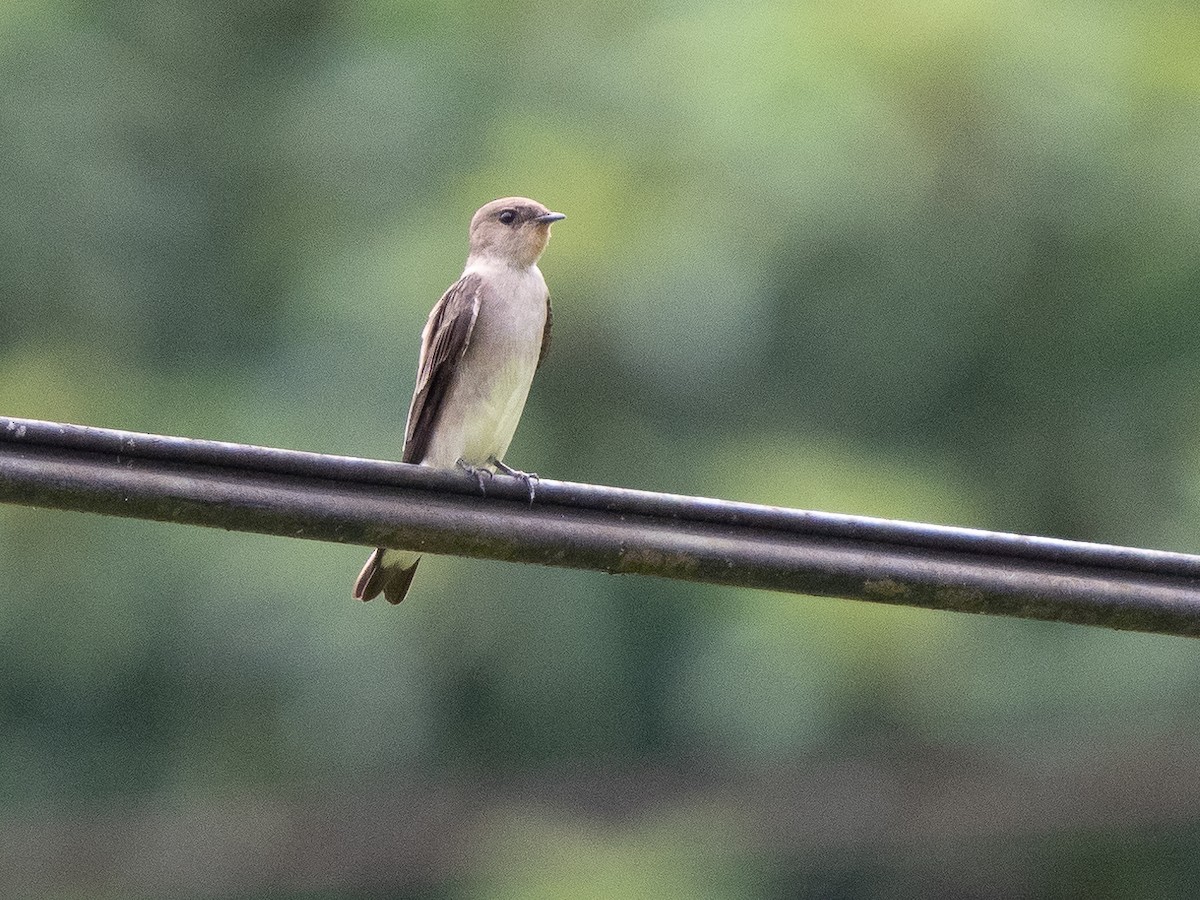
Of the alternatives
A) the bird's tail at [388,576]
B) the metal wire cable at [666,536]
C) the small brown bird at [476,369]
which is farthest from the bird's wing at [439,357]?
the metal wire cable at [666,536]

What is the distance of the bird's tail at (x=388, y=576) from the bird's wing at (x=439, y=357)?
583 millimetres

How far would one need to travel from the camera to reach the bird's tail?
591 centimetres

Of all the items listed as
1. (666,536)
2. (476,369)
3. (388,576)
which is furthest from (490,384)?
(666,536)

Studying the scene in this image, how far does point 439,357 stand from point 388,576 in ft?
2.59

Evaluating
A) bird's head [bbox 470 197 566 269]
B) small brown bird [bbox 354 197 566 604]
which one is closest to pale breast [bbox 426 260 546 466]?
small brown bird [bbox 354 197 566 604]

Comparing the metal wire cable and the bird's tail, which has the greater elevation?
the metal wire cable

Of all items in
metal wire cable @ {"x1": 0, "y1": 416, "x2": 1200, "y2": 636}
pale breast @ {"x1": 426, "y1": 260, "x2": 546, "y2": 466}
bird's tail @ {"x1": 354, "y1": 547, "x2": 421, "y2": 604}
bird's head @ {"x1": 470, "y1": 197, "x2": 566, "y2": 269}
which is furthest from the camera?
bird's head @ {"x1": 470, "y1": 197, "x2": 566, "y2": 269}

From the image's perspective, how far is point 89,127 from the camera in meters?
11.3

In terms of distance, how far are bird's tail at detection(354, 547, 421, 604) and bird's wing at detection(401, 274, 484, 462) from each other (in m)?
0.58

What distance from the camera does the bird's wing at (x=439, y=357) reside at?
6375 millimetres

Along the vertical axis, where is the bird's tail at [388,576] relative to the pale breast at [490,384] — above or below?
below

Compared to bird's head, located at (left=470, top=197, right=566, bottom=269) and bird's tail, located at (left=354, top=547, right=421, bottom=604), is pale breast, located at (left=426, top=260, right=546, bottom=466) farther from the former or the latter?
bird's tail, located at (left=354, top=547, right=421, bottom=604)

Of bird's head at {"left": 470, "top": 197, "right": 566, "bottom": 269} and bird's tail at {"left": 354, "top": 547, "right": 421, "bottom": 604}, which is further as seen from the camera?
bird's head at {"left": 470, "top": 197, "right": 566, "bottom": 269}

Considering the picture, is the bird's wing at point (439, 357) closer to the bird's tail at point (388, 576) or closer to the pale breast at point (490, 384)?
the pale breast at point (490, 384)
